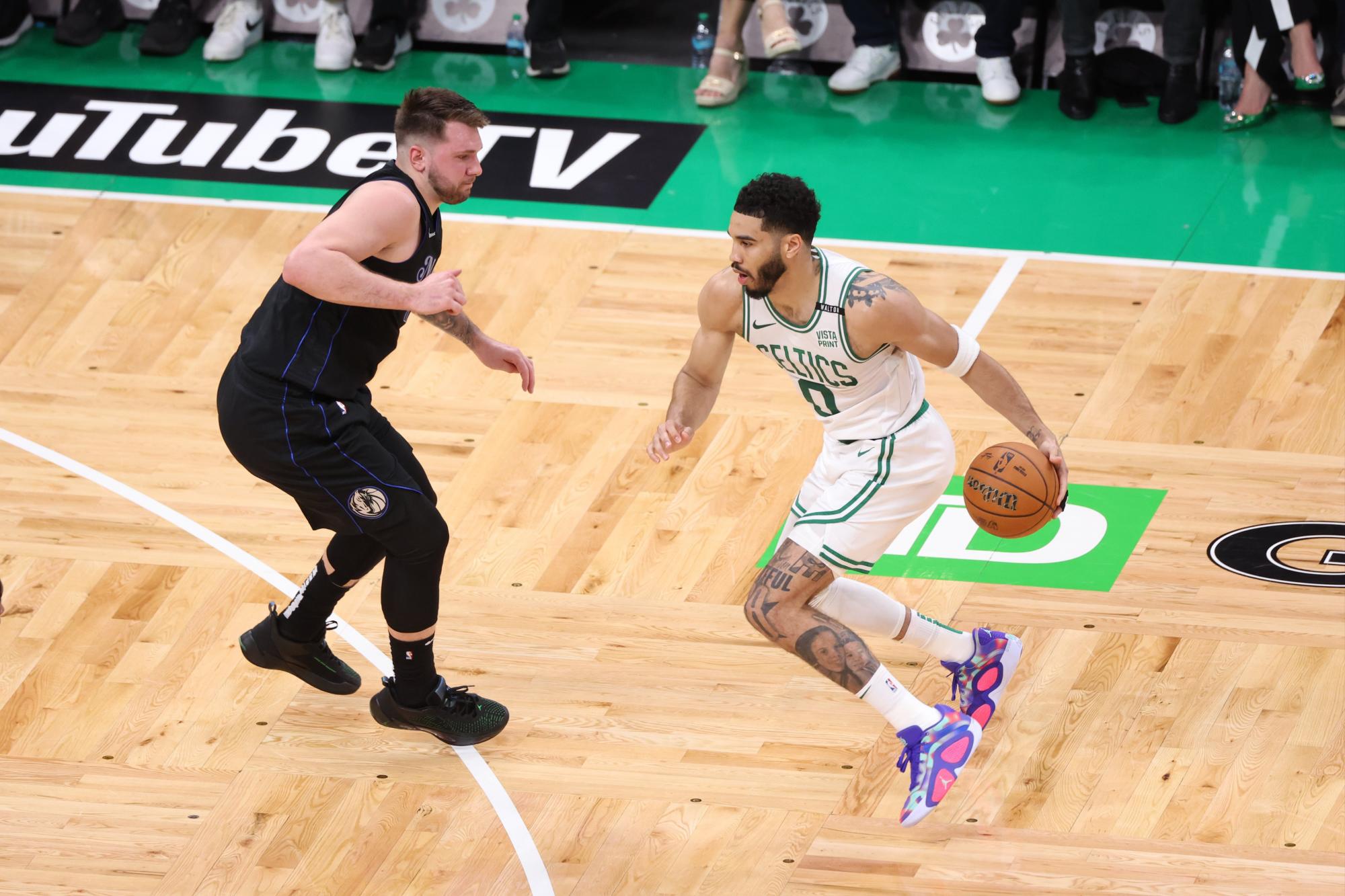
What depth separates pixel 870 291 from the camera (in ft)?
17.9

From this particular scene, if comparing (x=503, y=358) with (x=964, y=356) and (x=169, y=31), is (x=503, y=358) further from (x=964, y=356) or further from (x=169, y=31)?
(x=169, y=31)

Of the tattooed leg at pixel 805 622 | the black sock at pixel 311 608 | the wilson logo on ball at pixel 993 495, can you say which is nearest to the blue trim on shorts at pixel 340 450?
the black sock at pixel 311 608

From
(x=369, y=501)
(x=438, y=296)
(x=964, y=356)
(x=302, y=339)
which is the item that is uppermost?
(x=438, y=296)

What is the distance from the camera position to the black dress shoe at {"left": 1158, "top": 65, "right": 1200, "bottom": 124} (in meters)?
10.5

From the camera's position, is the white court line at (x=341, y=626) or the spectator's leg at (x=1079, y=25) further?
the spectator's leg at (x=1079, y=25)

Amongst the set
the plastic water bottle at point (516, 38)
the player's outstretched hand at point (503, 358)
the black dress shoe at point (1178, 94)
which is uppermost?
the player's outstretched hand at point (503, 358)

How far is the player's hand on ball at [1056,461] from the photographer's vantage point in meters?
5.69

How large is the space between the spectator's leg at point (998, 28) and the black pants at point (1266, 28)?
3.98ft

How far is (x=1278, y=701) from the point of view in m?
6.12

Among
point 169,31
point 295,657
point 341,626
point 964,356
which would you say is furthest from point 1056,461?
point 169,31

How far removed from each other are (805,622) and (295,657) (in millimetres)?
1791

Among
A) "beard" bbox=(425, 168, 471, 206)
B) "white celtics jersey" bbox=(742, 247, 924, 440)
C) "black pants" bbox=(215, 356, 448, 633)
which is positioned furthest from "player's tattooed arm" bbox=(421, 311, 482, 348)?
"white celtics jersey" bbox=(742, 247, 924, 440)

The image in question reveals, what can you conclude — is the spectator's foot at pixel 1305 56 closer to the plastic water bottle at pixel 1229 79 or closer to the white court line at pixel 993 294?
the plastic water bottle at pixel 1229 79

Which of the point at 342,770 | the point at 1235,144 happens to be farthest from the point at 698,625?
the point at 1235,144
